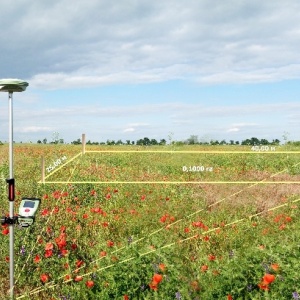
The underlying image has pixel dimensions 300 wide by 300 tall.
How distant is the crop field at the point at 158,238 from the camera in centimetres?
509

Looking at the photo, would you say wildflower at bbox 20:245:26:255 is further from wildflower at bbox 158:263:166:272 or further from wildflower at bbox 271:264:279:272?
wildflower at bbox 271:264:279:272

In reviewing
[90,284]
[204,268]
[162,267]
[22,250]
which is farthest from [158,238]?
[22,250]

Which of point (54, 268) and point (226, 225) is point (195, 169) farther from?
point (54, 268)

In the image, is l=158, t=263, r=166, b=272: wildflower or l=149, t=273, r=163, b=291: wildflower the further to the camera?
l=158, t=263, r=166, b=272: wildflower

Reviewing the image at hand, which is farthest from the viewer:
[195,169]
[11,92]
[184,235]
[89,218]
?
[195,169]

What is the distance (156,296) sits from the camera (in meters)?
4.83

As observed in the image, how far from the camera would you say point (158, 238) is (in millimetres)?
6195

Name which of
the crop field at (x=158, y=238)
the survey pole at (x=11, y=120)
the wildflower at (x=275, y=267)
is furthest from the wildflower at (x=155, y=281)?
the survey pole at (x=11, y=120)

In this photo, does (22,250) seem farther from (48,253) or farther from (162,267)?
(162,267)

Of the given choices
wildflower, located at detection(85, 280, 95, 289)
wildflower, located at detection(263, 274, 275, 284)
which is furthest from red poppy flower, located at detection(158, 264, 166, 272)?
wildflower, located at detection(263, 274, 275, 284)

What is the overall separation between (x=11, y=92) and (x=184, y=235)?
11.2 feet

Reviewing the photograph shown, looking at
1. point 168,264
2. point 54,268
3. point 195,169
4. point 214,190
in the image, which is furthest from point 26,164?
point 168,264

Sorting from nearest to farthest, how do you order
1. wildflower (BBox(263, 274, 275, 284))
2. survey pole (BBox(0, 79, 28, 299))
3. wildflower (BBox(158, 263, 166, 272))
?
wildflower (BBox(263, 274, 275, 284)) → wildflower (BBox(158, 263, 166, 272)) → survey pole (BBox(0, 79, 28, 299))

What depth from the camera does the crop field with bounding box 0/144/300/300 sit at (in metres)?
5.09
